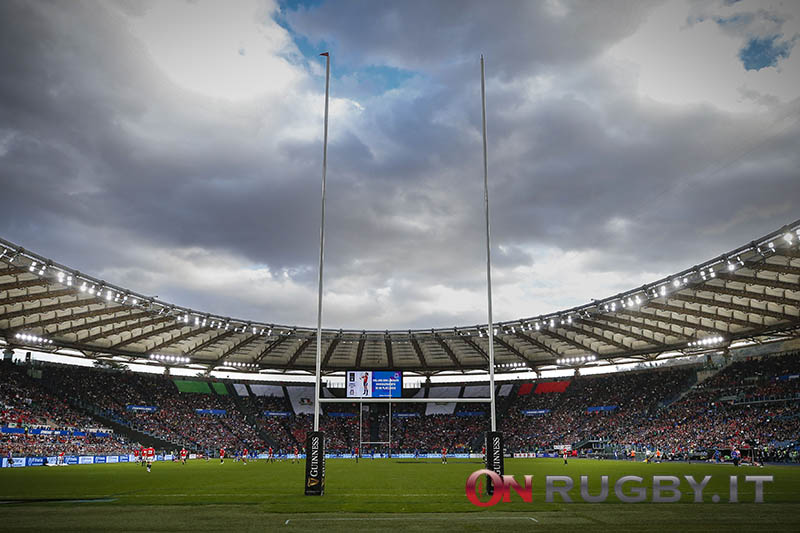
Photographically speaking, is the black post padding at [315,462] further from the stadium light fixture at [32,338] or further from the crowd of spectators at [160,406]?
the crowd of spectators at [160,406]

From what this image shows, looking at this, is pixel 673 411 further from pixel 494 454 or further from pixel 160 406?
pixel 160 406

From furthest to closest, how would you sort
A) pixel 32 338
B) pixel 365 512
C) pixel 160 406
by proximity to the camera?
1. pixel 160 406
2. pixel 32 338
3. pixel 365 512

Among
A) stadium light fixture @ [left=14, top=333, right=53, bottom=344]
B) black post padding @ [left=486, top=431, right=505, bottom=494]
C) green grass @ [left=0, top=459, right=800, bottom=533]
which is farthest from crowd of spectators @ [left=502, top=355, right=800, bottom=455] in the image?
stadium light fixture @ [left=14, top=333, right=53, bottom=344]

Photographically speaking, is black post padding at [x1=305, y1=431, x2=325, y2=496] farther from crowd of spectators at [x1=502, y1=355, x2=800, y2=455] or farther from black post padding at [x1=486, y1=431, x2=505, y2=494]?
crowd of spectators at [x1=502, y1=355, x2=800, y2=455]

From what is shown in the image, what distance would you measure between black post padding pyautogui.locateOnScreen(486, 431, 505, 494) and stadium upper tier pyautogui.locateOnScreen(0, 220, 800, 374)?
61.5 ft

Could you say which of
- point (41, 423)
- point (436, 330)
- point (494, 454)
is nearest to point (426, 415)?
point (436, 330)

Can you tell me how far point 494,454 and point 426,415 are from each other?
189 feet

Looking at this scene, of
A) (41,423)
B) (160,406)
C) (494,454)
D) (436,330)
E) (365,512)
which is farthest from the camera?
(160,406)

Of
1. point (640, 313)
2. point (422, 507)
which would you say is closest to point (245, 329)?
point (640, 313)

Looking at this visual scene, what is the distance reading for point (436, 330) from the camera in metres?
52.2

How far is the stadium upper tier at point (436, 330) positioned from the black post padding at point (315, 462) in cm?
2200

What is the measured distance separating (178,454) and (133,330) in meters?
14.6

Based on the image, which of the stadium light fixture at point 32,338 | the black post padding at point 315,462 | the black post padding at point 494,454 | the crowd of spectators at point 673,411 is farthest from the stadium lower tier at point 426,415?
the black post padding at point 494,454

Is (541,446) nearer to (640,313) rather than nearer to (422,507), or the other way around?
(640,313)
